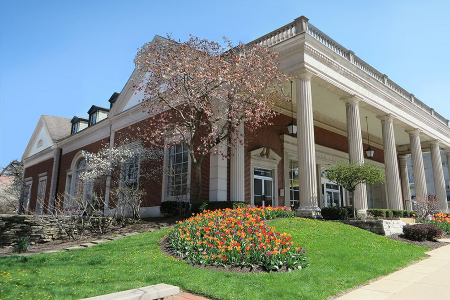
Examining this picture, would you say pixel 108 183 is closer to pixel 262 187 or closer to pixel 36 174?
pixel 262 187

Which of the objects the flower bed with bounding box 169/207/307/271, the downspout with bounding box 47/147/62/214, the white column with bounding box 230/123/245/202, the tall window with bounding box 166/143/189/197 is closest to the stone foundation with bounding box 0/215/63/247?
the flower bed with bounding box 169/207/307/271

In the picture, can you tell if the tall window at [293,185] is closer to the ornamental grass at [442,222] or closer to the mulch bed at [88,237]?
the ornamental grass at [442,222]

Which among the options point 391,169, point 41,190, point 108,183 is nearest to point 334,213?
point 391,169

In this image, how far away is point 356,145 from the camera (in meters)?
15.6

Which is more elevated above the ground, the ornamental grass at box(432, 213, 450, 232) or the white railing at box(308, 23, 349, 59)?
the white railing at box(308, 23, 349, 59)

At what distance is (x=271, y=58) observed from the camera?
1400 centimetres

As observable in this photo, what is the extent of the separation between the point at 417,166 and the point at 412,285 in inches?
715

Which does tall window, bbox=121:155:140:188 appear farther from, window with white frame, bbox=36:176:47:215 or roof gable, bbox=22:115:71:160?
window with white frame, bbox=36:176:47:215

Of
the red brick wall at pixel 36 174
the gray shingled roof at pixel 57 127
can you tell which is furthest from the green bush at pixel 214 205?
the gray shingled roof at pixel 57 127

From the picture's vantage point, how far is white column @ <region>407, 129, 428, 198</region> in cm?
2122

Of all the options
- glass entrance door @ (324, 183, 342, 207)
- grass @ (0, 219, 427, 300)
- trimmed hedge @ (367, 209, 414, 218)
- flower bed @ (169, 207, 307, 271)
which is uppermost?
glass entrance door @ (324, 183, 342, 207)

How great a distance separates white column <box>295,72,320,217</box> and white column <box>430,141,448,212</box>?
48.2 ft

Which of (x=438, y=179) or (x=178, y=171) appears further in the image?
(x=438, y=179)

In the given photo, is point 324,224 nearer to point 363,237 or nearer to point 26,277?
point 363,237
